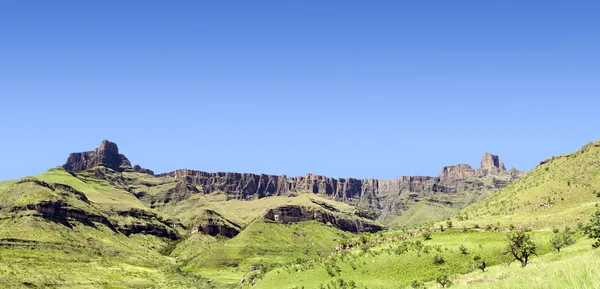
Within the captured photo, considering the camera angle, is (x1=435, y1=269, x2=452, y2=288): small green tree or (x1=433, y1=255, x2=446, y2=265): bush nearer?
(x1=435, y1=269, x2=452, y2=288): small green tree

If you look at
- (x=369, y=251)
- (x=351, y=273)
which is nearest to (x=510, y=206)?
(x=369, y=251)

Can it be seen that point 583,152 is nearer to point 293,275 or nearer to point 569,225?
point 569,225

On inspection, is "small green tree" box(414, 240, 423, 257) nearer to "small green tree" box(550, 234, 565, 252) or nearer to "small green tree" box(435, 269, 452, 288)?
"small green tree" box(435, 269, 452, 288)

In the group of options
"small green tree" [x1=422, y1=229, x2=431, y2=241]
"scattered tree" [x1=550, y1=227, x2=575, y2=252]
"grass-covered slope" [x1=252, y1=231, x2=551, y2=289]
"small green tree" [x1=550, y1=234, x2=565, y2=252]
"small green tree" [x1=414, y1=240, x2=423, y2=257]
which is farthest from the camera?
"small green tree" [x1=422, y1=229, x2=431, y2=241]

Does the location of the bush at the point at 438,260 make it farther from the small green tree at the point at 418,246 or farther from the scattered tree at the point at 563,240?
the scattered tree at the point at 563,240

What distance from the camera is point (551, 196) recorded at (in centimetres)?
10538

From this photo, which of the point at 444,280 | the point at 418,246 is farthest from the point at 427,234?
the point at 444,280

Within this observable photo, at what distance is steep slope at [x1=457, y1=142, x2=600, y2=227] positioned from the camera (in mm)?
93675

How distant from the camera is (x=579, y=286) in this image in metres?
9.85

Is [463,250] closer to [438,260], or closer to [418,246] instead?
[438,260]

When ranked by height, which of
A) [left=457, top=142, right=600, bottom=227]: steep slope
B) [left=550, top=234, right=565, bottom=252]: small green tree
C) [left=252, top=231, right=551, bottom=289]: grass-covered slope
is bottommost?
[left=252, top=231, right=551, bottom=289]: grass-covered slope

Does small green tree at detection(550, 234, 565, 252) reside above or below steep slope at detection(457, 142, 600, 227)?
below

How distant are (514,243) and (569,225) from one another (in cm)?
3287

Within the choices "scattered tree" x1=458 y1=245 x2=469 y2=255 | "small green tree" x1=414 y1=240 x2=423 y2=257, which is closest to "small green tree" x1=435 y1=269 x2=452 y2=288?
"scattered tree" x1=458 y1=245 x2=469 y2=255
